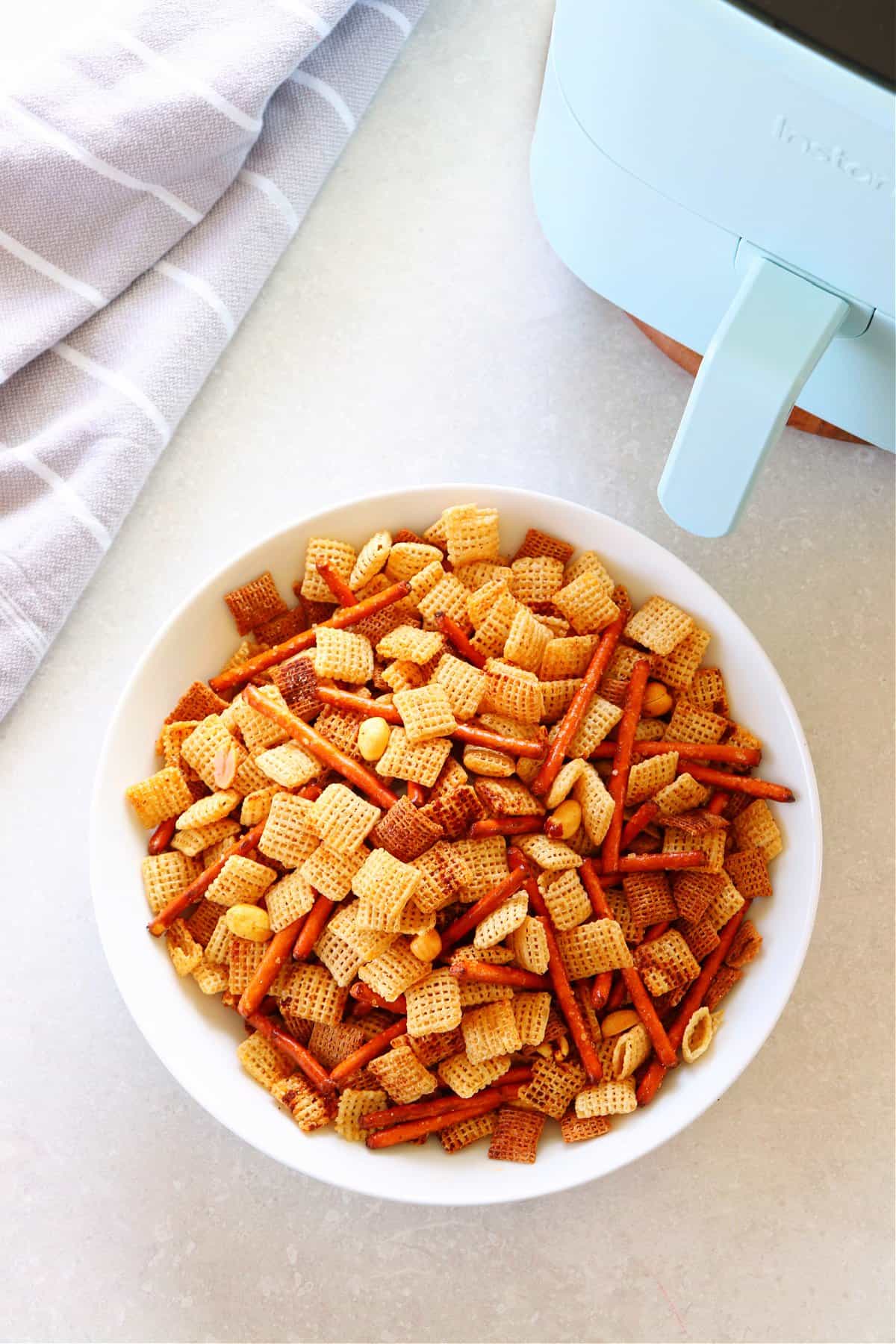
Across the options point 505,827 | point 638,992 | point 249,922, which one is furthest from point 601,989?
point 249,922

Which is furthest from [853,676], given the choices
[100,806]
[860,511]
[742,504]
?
[100,806]

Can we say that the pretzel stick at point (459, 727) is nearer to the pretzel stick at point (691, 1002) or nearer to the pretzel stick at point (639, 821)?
the pretzel stick at point (639, 821)

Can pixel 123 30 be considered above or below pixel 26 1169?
above

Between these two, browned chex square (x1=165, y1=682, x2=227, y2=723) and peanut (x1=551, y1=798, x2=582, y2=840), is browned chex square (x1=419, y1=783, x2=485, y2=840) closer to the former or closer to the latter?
peanut (x1=551, y1=798, x2=582, y2=840)

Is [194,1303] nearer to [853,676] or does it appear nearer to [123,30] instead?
[853,676]

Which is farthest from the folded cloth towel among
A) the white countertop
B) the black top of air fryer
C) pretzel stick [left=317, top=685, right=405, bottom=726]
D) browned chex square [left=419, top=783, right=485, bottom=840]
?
the black top of air fryer

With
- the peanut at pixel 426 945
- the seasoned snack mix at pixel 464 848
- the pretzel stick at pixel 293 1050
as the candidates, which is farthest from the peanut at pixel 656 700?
the pretzel stick at pixel 293 1050
